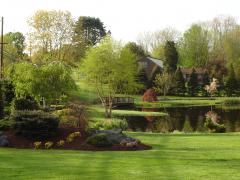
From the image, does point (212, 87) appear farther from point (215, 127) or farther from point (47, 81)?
point (47, 81)

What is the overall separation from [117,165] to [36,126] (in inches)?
224

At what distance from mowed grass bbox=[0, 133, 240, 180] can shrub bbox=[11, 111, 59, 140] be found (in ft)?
5.58

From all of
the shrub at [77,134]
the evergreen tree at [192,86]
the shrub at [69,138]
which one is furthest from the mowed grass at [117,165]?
→ the evergreen tree at [192,86]

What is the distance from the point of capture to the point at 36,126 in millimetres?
16141

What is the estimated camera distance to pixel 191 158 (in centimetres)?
1352

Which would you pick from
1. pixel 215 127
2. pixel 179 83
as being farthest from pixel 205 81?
pixel 215 127

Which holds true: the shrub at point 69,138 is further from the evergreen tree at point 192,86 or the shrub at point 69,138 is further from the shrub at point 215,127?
the evergreen tree at point 192,86

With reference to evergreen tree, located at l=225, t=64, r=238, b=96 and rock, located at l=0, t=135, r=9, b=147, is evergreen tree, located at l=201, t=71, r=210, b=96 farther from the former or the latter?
rock, located at l=0, t=135, r=9, b=147

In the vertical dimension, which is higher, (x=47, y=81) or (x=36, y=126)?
(x=47, y=81)

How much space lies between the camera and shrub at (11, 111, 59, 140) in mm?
16125

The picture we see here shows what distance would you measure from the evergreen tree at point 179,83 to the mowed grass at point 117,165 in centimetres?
6323

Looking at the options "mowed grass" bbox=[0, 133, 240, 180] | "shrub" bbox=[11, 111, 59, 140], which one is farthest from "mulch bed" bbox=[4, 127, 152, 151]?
"mowed grass" bbox=[0, 133, 240, 180]

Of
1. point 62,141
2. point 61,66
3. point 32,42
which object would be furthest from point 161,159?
point 32,42

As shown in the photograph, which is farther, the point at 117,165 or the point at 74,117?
the point at 74,117
